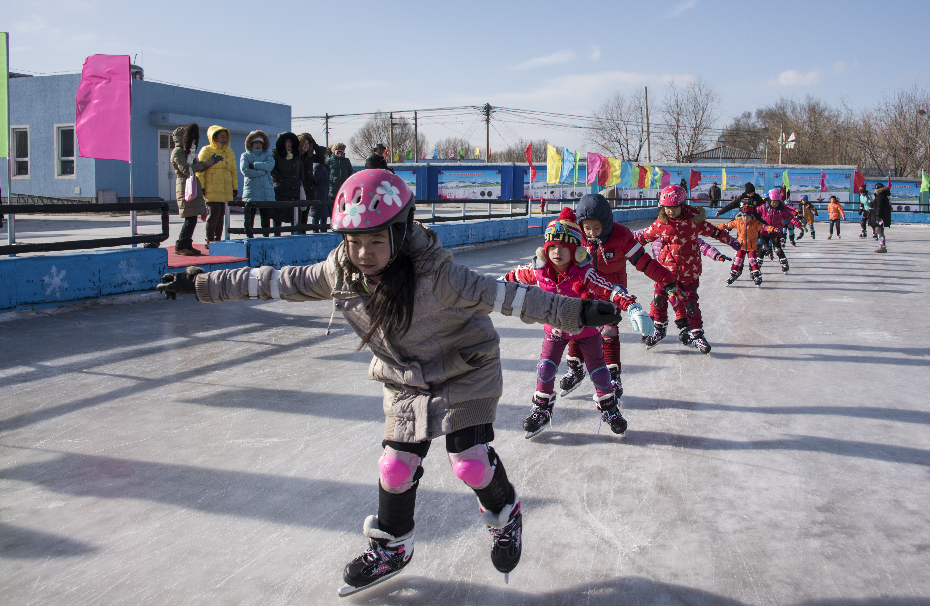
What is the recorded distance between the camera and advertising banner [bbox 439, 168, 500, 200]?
3772 cm

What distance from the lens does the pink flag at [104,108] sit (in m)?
8.29

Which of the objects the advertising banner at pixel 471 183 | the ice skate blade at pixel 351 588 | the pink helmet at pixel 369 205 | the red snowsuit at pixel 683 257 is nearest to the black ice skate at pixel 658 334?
the red snowsuit at pixel 683 257

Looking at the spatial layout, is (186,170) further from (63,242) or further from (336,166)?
(336,166)

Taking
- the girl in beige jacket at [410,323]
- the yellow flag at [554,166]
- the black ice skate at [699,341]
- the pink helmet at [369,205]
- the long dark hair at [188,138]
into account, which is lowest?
the black ice skate at [699,341]

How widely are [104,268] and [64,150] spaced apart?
20274 mm

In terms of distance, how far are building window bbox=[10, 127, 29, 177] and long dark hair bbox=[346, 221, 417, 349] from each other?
91.5 ft

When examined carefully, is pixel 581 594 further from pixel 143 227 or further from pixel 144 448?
pixel 143 227

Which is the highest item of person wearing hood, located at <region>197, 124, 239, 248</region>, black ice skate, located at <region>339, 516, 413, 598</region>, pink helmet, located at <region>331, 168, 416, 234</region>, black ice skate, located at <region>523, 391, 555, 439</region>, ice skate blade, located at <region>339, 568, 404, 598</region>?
person wearing hood, located at <region>197, 124, 239, 248</region>

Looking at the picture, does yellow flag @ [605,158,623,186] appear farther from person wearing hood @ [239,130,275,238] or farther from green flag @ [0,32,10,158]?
green flag @ [0,32,10,158]

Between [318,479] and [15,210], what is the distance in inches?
235

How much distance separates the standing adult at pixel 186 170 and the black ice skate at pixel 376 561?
283 inches

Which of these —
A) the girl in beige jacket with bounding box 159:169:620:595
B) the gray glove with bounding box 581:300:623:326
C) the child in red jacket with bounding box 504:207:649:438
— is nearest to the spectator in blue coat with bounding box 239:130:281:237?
the child in red jacket with bounding box 504:207:649:438

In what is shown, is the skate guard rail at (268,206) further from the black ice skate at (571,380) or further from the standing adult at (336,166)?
the black ice skate at (571,380)

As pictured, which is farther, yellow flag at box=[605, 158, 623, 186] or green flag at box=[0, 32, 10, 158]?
yellow flag at box=[605, 158, 623, 186]
